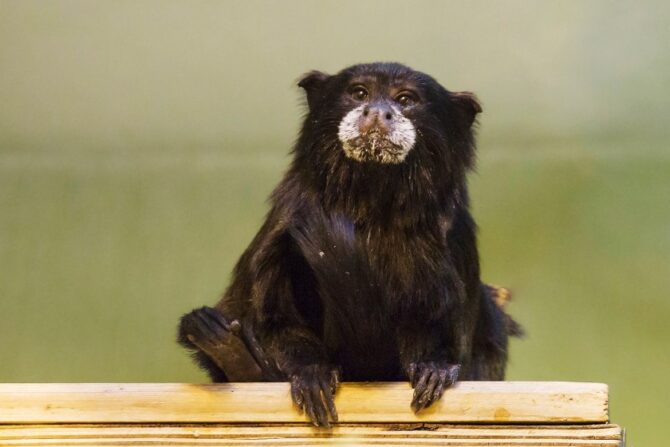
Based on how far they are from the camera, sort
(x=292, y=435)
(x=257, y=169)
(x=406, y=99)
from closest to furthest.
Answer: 1. (x=292, y=435)
2. (x=406, y=99)
3. (x=257, y=169)

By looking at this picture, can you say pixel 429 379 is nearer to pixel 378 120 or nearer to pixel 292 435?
pixel 292 435

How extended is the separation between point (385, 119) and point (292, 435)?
76 centimetres

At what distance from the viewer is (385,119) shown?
2197 millimetres

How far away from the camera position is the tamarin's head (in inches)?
87.0

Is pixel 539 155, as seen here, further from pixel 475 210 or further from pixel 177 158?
pixel 177 158

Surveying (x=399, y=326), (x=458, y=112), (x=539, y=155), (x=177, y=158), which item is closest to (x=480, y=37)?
(x=539, y=155)

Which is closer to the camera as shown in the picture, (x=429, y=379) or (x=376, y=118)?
(x=429, y=379)

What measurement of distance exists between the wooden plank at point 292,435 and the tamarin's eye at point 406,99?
826 mm

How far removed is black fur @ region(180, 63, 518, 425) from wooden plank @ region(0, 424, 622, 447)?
9.7 inches

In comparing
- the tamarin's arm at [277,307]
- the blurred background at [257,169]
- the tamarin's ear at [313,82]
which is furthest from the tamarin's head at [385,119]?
the blurred background at [257,169]

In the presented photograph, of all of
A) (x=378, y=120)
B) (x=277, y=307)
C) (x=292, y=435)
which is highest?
(x=378, y=120)

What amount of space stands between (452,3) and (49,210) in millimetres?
1765

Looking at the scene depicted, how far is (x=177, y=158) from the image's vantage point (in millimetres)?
3732

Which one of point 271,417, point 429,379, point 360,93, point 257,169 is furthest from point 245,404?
point 257,169
